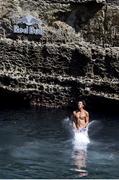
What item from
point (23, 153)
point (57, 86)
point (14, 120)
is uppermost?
point (57, 86)

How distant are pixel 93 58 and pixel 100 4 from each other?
1713mm

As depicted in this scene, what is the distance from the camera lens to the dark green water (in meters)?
14.2

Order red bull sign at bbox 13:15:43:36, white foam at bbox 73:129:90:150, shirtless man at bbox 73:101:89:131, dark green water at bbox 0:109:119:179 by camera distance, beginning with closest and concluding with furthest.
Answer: dark green water at bbox 0:109:119:179, white foam at bbox 73:129:90:150, shirtless man at bbox 73:101:89:131, red bull sign at bbox 13:15:43:36

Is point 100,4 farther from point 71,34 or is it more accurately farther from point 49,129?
point 49,129

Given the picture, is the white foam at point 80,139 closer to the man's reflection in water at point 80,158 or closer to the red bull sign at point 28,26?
the man's reflection in water at point 80,158

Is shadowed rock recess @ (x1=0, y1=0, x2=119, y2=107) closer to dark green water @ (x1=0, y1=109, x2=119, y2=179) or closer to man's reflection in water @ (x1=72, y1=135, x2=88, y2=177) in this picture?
dark green water @ (x1=0, y1=109, x2=119, y2=179)

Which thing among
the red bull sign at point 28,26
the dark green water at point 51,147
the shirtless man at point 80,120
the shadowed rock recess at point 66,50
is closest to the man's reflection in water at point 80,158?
the dark green water at point 51,147

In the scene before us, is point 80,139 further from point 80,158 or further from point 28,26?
point 28,26

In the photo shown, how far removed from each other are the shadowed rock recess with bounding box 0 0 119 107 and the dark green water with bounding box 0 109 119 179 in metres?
0.91

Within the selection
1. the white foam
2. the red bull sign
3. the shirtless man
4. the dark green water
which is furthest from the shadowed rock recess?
the white foam

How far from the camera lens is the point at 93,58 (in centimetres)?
1952

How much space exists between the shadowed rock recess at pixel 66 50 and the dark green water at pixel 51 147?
91cm

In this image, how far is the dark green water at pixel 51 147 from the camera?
46.5 ft

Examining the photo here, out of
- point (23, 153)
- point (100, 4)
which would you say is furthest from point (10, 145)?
point (100, 4)
